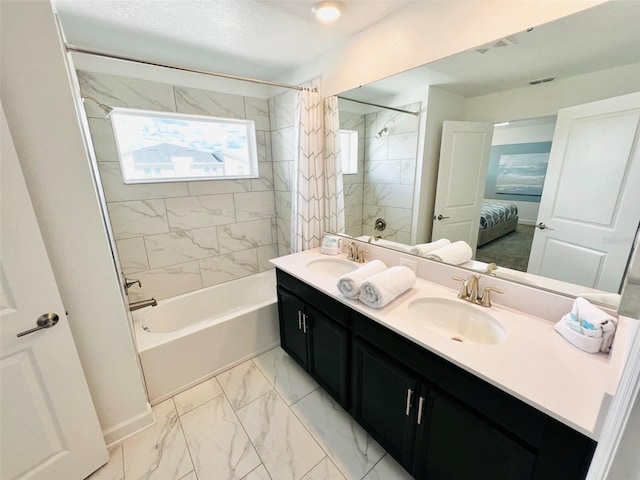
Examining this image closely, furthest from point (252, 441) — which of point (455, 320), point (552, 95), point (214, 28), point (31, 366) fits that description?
point (214, 28)

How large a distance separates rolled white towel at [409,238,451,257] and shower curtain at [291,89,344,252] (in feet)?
2.35

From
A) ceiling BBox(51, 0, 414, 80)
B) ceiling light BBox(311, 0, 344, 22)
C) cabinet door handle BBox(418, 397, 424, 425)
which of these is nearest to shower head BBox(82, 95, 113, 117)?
ceiling BBox(51, 0, 414, 80)

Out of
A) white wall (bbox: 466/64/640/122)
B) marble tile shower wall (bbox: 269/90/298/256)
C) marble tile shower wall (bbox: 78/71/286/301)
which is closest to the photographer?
white wall (bbox: 466/64/640/122)

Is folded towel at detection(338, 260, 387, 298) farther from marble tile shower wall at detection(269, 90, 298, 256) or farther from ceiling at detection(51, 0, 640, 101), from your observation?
marble tile shower wall at detection(269, 90, 298, 256)

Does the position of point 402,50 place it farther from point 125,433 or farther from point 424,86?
point 125,433

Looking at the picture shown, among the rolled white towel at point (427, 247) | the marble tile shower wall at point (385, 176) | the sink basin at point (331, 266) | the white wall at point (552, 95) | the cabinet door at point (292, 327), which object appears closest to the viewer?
the white wall at point (552, 95)

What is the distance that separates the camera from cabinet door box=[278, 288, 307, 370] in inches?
71.0

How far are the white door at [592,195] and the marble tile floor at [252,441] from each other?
51.6 inches

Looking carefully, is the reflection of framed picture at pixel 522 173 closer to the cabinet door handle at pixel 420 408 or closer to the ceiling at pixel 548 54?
the ceiling at pixel 548 54

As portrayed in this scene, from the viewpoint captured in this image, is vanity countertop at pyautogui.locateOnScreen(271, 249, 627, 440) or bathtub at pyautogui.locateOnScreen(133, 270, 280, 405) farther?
bathtub at pyautogui.locateOnScreen(133, 270, 280, 405)

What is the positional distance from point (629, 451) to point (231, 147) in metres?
2.98

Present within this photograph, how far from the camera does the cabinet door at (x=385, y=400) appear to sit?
1165 millimetres

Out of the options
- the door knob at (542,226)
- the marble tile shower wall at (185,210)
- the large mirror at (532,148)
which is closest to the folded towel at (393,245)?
the large mirror at (532,148)

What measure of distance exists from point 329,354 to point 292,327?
0.42 meters
